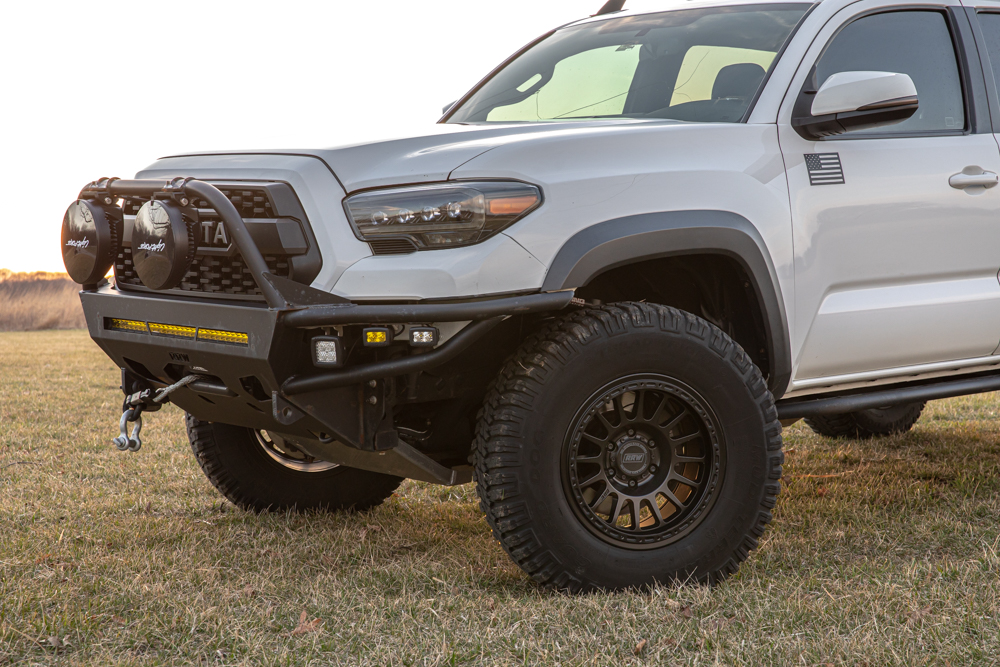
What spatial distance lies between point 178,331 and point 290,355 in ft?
1.78

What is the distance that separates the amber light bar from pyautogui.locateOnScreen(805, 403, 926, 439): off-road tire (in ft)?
14.5

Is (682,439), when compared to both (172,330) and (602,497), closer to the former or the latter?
(602,497)

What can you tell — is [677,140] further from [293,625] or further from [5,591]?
[5,591]

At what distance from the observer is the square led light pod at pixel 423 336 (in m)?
2.99

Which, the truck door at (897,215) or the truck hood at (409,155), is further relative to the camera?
the truck door at (897,215)

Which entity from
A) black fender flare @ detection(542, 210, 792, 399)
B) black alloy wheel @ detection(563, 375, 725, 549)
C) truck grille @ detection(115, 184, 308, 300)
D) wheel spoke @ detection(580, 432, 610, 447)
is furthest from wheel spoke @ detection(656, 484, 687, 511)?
truck grille @ detection(115, 184, 308, 300)

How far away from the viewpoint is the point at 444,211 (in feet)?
9.73

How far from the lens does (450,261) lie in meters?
2.94

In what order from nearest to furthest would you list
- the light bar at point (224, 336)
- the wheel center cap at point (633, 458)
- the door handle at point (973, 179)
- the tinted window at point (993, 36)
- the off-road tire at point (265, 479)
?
the light bar at point (224, 336) → the wheel center cap at point (633, 458) → the door handle at point (973, 179) → the off-road tire at point (265, 479) → the tinted window at point (993, 36)

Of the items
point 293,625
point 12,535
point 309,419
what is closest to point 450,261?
point 309,419

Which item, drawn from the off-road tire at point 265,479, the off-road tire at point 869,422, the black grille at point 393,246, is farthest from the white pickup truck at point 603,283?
the off-road tire at point 869,422

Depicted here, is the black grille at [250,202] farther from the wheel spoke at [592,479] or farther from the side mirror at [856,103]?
the side mirror at [856,103]

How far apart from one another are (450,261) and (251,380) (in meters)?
0.83

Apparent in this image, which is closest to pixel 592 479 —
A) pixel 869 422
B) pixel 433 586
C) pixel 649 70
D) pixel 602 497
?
pixel 602 497
